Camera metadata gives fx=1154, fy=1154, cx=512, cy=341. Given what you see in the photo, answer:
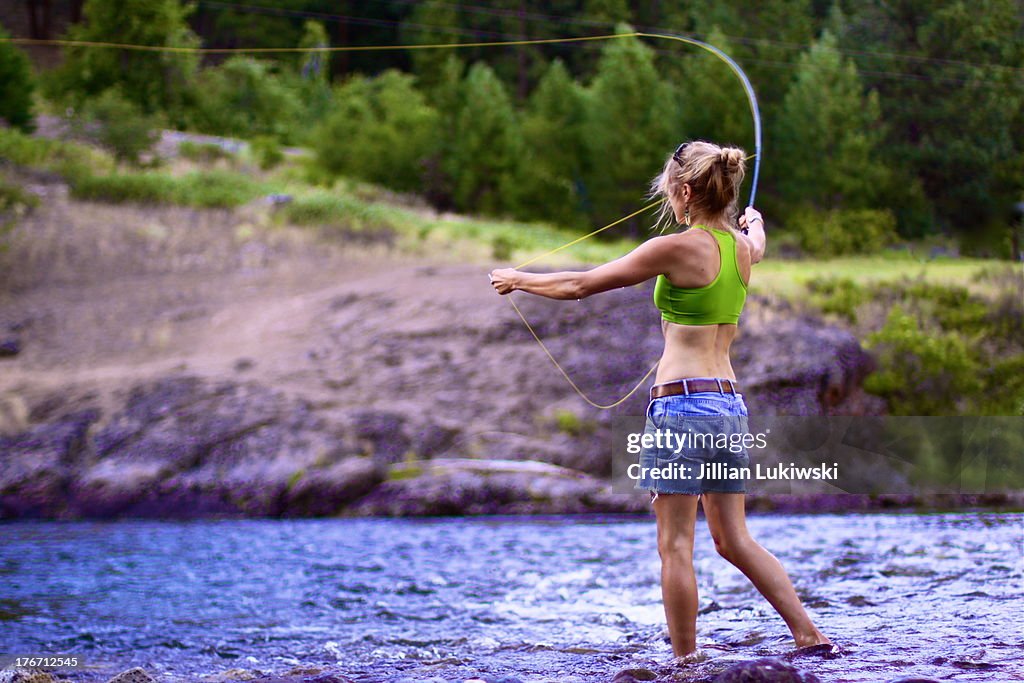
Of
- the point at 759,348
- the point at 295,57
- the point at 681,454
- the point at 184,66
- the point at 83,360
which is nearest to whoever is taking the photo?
the point at 681,454

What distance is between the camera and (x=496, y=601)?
7383 mm

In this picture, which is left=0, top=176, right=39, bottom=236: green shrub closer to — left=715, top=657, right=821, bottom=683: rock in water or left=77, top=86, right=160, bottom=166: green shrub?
→ left=77, top=86, right=160, bottom=166: green shrub

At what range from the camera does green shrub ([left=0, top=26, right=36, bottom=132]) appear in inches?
1265

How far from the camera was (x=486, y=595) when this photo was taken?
7668 millimetres

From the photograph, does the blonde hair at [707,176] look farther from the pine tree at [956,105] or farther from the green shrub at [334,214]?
the green shrub at [334,214]

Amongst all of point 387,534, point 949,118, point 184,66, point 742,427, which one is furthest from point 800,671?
point 184,66

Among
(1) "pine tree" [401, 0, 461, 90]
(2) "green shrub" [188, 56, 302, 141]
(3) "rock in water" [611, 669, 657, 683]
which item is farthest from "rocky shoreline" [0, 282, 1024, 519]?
(1) "pine tree" [401, 0, 461, 90]

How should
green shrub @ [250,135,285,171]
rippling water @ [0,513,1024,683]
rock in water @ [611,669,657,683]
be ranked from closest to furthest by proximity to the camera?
rock in water @ [611,669,657,683] < rippling water @ [0,513,1024,683] < green shrub @ [250,135,285,171]

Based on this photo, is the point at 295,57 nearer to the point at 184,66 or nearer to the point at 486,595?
the point at 184,66

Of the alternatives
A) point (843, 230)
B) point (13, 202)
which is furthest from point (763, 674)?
point (843, 230)

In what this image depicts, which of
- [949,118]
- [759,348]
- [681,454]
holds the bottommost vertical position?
[681,454]

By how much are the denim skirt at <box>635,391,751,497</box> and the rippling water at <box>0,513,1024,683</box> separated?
735 millimetres

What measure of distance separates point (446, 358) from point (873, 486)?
6.93 m

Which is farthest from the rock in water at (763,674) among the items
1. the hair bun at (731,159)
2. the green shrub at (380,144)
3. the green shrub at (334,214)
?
the green shrub at (380,144)
